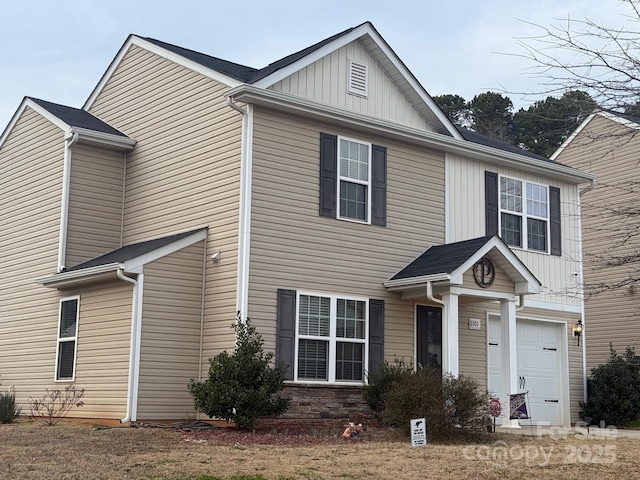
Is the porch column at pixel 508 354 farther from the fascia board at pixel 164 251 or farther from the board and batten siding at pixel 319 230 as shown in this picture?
the fascia board at pixel 164 251

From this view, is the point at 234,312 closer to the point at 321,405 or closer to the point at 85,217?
the point at 321,405

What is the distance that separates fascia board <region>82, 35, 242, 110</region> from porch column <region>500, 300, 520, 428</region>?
673 centimetres

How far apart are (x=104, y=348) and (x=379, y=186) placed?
5.91m

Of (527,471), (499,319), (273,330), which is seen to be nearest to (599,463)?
(527,471)

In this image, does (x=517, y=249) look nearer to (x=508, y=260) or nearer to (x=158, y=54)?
(x=508, y=260)

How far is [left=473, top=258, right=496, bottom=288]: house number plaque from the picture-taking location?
1560 centimetres

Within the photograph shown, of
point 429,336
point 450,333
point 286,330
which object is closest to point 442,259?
point 450,333

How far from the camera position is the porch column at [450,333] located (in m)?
15.0

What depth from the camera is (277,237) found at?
14648 millimetres

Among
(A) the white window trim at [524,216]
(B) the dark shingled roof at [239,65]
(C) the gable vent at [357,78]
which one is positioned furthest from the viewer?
(A) the white window trim at [524,216]

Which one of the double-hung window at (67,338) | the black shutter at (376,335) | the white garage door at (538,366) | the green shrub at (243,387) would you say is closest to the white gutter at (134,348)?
the green shrub at (243,387)

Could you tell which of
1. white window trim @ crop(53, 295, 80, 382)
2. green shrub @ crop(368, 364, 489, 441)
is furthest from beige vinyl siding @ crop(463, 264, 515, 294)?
white window trim @ crop(53, 295, 80, 382)

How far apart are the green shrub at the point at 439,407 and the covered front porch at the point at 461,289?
2.35 meters

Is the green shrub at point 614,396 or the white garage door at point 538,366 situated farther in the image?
the green shrub at point 614,396
